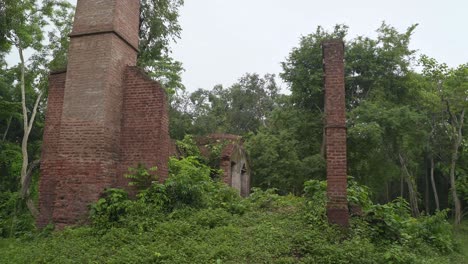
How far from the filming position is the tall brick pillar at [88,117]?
346 inches

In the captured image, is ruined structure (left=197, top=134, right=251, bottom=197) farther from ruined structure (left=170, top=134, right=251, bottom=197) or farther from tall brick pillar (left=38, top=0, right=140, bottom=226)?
tall brick pillar (left=38, top=0, right=140, bottom=226)

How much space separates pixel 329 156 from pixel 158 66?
1460 centimetres

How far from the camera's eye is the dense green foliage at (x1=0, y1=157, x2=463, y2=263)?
6.59m

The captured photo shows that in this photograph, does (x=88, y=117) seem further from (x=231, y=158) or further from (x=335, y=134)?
(x=231, y=158)

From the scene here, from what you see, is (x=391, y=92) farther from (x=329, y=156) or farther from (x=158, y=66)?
(x=329, y=156)

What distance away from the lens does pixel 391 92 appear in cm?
2239

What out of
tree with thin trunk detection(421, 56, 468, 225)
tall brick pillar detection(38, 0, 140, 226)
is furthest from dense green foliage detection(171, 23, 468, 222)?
tall brick pillar detection(38, 0, 140, 226)

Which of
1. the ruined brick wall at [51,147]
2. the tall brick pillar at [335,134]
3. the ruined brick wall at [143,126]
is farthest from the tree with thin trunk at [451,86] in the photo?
the ruined brick wall at [51,147]

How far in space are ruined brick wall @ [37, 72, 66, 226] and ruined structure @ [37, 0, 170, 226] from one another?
0.09 ft

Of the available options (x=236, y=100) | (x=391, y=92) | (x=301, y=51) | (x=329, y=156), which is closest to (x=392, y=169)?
(x=391, y=92)

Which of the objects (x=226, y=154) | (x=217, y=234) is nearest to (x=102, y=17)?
(x=217, y=234)

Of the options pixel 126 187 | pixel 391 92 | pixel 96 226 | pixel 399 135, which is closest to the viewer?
pixel 96 226

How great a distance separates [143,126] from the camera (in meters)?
9.30

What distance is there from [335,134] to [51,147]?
6988mm
